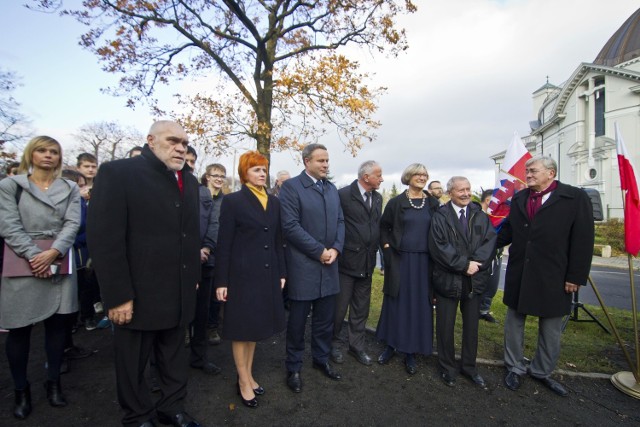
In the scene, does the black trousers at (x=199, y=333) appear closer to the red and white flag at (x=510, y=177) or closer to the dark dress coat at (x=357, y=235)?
the dark dress coat at (x=357, y=235)

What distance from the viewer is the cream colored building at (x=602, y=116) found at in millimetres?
33719

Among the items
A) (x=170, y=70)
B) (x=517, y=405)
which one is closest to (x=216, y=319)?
A: (x=517, y=405)

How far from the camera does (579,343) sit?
4895 millimetres

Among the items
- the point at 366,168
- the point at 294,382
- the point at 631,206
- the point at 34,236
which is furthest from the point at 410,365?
the point at 34,236

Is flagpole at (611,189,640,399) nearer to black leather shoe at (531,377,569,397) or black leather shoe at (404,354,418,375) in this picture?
black leather shoe at (531,377,569,397)

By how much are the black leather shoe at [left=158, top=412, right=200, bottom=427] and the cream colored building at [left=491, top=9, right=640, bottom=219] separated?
39.0 metres

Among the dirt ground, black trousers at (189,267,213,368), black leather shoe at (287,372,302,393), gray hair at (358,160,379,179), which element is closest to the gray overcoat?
the dirt ground

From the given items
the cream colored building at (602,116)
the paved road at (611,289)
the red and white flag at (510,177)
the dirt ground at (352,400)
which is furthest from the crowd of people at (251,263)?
the cream colored building at (602,116)

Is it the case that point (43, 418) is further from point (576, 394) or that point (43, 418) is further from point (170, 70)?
point (170, 70)

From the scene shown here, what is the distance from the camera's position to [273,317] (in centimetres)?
317

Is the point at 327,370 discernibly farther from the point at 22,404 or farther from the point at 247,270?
the point at 22,404

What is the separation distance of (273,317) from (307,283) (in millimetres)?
509

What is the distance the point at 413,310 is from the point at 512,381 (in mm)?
1191

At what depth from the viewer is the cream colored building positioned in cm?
3372
